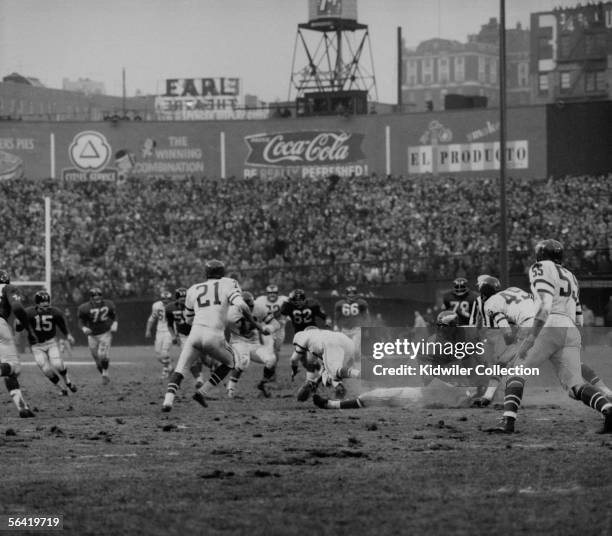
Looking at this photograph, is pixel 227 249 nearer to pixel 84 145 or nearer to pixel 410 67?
pixel 84 145

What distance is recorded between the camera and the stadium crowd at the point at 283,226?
140 ft

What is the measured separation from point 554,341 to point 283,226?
38.2 meters

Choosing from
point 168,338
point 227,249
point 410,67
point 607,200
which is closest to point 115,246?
point 227,249

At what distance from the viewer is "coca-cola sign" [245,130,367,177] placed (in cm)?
5812

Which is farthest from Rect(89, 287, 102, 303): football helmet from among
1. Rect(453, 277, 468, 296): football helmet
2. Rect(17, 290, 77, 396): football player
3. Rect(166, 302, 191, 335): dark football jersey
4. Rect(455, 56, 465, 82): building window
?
Rect(455, 56, 465, 82): building window

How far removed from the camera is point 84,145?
59219 millimetres

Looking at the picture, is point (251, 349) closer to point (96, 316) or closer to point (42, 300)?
point (42, 300)

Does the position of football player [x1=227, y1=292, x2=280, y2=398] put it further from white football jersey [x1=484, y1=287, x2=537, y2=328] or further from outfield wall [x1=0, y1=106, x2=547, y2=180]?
outfield wall [x1=0, y1=106, x2=547, y2=180]

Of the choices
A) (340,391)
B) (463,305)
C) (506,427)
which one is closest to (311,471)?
(506,427)

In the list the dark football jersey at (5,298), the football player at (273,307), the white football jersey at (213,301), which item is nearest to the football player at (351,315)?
the football player at (273,307)

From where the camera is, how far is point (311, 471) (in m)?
10.0

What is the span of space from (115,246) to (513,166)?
1888 centimetres

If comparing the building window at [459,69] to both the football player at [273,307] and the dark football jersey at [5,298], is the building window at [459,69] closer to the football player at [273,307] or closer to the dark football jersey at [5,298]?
the football player at [273,307]

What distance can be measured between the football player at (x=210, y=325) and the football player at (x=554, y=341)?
4602 mm
